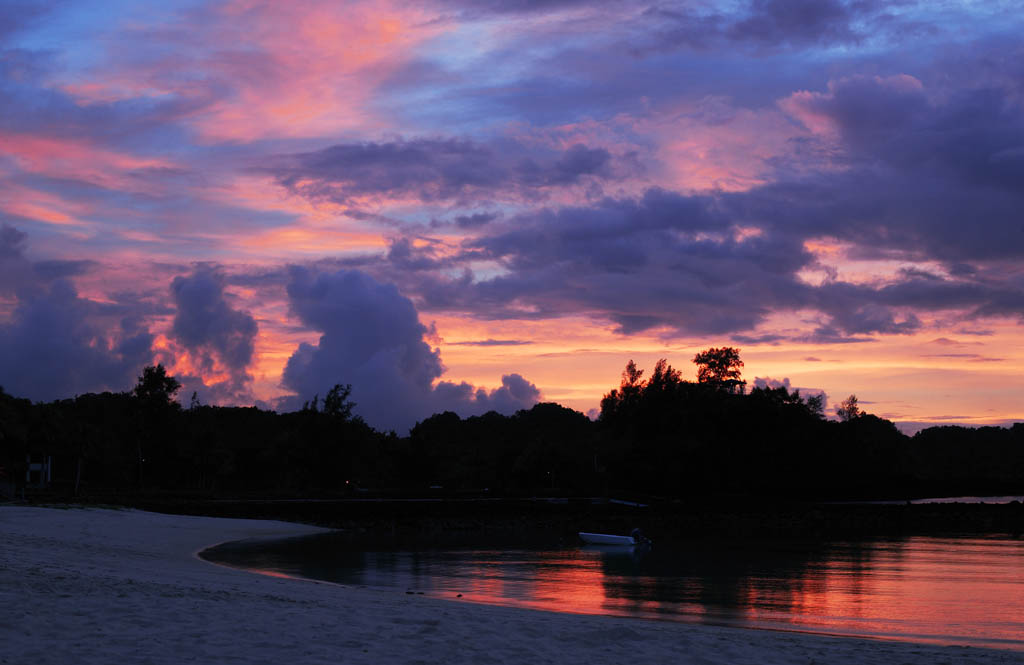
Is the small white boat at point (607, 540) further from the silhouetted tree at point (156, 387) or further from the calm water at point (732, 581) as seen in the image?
the silhouetted tree at point (156, 387)

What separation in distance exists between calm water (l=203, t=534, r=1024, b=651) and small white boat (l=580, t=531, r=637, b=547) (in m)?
1.98

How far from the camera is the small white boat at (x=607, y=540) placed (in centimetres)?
5928

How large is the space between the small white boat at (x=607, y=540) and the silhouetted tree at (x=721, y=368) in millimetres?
72386

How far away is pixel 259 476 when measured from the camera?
120m

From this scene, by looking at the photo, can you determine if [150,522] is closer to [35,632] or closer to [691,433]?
[35,632]

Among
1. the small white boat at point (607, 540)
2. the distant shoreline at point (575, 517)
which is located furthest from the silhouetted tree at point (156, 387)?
the small white boat at point (607, 540)

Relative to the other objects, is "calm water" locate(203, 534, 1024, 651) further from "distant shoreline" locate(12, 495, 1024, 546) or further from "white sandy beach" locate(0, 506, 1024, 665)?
"distant shoreline" locate(12, 495, 1024, 546)

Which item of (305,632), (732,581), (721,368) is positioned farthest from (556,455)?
(305,632)

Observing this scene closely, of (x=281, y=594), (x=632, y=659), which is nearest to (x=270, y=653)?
(x=632, y=659)

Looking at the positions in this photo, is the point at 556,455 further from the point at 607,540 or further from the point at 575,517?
the point at 607,540

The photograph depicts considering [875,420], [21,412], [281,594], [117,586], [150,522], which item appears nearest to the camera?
[117,586]

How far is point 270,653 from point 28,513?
38949 millimetres

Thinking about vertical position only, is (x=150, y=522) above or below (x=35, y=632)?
below

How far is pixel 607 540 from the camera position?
60.6 m
